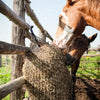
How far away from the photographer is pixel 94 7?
1.60 meters

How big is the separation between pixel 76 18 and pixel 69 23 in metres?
0.17

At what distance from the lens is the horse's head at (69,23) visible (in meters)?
1.86

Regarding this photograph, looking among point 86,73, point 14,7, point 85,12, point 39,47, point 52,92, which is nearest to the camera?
point 52,92

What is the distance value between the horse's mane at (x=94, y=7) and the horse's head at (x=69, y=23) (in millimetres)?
215

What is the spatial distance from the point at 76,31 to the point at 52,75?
133cm

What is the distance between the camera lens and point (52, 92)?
897 mm

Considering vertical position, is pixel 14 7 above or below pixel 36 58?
above

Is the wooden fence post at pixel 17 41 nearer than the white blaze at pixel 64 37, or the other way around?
the wooden fence post at pixel 17 41

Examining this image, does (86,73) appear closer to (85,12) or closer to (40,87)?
(85,12)

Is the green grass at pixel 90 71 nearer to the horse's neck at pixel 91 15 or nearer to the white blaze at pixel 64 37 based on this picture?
the white blaze at pixel 64 37

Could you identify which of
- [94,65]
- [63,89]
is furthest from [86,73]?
[63,89]

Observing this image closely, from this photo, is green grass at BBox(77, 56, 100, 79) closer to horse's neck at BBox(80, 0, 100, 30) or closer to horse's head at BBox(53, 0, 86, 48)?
horse's head at BBox(53, 0, 86, 48)

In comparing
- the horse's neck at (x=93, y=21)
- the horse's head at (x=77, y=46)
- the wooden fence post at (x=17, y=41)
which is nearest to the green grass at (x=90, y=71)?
the horse's head at (x=77, y=46)

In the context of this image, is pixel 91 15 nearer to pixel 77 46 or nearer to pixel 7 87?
pixel 77 46
